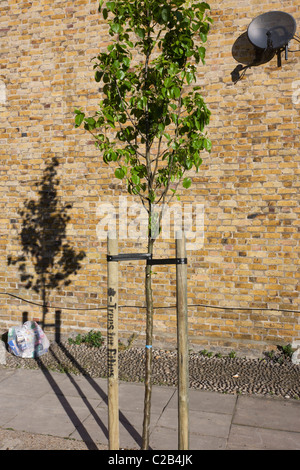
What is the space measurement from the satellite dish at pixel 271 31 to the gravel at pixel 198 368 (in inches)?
158

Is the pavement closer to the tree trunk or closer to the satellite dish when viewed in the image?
the tree trunk

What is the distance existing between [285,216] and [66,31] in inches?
169

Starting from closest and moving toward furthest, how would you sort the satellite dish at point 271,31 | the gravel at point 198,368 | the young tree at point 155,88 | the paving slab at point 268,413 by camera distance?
the young tree at point 155,88 < the paving slab at point 268,413 < the gravel at point 198,368 < the satellite dish at point 271,31

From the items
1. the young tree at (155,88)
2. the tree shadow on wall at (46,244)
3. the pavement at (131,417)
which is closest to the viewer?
the young tree at (155,88)

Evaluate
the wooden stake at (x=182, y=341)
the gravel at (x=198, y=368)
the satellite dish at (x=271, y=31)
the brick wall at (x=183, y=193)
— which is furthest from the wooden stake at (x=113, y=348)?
the satellite dish at (x=271, y=31)

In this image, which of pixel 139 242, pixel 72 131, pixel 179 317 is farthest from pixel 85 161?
pixel 179 317

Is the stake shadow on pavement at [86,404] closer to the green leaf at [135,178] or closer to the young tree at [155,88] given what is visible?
the young tree at [155,88]

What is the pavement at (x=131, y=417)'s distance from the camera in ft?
11.6

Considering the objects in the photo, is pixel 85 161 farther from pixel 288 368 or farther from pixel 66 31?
pixel 288 368

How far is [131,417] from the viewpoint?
405cm

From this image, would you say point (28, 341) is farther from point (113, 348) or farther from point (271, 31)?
point (271, 31)

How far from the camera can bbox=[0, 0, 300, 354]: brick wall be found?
540 centimetres

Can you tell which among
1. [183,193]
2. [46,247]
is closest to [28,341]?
[46,247]
